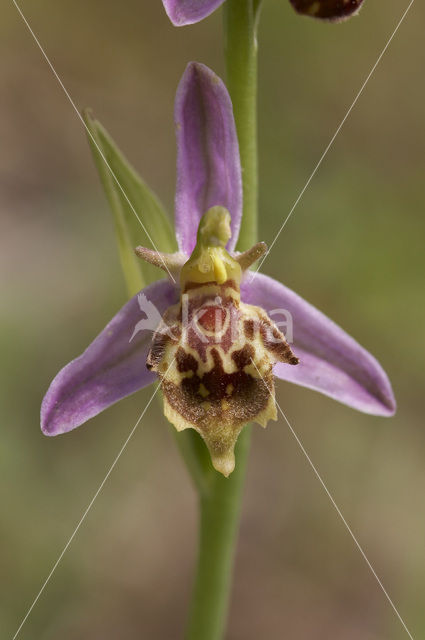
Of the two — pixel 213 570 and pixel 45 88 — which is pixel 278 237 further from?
pixel 213 570

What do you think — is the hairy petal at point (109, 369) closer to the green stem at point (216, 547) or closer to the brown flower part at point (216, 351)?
the brown flower part at point (216, 351)

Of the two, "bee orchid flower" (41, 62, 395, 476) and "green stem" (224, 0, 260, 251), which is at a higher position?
"green stem" (224, 0, 260, 251)

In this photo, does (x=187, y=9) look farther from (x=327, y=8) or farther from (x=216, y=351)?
(x=216, y=351)

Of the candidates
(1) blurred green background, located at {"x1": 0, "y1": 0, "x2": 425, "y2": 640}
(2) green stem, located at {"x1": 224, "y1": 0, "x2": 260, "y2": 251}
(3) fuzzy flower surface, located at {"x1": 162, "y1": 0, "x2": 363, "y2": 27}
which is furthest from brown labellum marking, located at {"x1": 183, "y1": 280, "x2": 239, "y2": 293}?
(1) blurred green background, located at {"x1": 0, "y1": 0, "x2": 425, "y2": 640}

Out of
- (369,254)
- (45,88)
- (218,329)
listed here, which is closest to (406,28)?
(369,254)

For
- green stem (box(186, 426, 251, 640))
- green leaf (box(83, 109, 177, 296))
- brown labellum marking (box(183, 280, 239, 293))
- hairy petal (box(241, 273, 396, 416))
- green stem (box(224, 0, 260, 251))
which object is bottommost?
green stem (box(186, 426, 251, 640))

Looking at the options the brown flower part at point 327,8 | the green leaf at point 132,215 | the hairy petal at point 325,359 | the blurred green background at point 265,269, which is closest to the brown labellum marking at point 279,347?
the hairy petal at point 325,359

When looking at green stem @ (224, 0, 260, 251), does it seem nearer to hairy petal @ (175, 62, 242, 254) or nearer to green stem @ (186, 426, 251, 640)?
hairy petal @ (175, 62, 242, 254)
